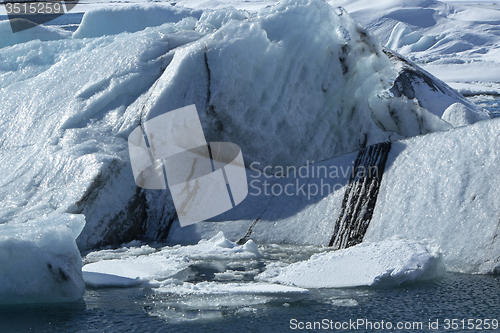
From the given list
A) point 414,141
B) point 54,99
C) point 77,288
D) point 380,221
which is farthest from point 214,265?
point 54,99

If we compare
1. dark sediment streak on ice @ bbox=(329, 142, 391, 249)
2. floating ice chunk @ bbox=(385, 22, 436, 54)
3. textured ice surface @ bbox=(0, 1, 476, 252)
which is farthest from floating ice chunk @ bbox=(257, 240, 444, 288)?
floating ice chunk @ bbox=(385, 22, 436, 54)

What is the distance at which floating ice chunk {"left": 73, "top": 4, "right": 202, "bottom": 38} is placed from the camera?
13852 millimetres

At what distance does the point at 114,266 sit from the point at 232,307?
119cm

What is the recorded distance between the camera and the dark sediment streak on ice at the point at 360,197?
14.3ft

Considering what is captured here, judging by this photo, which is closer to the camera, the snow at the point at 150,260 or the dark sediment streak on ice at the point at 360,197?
the snow at the point at 150,260

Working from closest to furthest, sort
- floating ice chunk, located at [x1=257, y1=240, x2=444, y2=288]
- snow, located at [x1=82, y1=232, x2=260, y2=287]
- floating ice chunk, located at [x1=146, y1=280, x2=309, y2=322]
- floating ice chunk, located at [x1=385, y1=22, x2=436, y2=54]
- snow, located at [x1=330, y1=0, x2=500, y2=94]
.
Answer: floating ice chunk, located at [x1=146, y1=280, x2=309, y2=322]
floating ice chunk, located at [x1=257, y1=240, x2=444, y2=288]
snow, located at [x1=82, y1=232, x2=260, y2=287]
snow, located at [x1=330, y1=0, x2=500, y2=94]
floating ice chunk, located at [x1=385, y1=22, x2=436, y2=54]

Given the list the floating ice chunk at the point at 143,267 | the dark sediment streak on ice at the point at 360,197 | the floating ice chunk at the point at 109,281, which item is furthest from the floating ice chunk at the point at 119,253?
the dark sediment streak on ice at the point at 360,197

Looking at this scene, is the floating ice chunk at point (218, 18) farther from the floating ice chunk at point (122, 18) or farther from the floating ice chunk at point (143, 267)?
the floating ice chunk at point (122, 18)

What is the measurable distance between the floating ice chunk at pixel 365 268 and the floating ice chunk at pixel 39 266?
1235mm

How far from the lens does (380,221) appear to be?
4.27m

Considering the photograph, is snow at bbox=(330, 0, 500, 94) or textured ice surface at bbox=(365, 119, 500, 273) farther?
snow at bbox=(330, 0, 500, 94)

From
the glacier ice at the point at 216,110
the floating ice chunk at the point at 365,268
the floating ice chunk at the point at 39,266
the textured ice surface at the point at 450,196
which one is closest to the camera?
the floating ice chunk at the point at 39,266

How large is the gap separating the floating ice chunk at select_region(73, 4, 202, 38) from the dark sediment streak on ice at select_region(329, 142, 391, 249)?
10600mm

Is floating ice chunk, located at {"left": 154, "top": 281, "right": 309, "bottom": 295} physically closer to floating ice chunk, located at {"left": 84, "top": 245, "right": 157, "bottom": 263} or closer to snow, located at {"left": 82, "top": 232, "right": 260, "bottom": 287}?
snow, located at {"left": 82, "top": 232, "right": 260, "bottom": 287}
